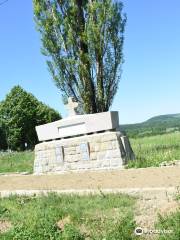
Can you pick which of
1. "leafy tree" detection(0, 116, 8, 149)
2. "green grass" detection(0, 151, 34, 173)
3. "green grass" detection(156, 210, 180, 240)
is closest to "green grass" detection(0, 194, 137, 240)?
"green grass" detection(156, 210, 180, 240)

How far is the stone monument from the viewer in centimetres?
1480

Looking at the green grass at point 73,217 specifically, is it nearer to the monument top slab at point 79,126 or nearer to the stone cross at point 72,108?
the monument top slab at point 79,126

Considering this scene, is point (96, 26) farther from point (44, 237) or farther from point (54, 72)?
point (44, 237)

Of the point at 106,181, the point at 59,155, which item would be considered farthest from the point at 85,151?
the point at 106,181

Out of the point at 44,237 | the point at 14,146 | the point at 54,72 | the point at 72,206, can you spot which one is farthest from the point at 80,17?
the point at 14,146

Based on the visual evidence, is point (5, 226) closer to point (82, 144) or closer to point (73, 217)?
point (73, 217)

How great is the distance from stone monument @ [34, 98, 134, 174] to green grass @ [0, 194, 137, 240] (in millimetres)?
4810

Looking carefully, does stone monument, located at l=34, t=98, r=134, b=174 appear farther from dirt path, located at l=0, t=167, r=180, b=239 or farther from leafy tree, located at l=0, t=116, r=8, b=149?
leafy tree, located at l=0, t=116, r=8, b=149

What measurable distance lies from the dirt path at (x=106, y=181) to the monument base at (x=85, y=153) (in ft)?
2.34

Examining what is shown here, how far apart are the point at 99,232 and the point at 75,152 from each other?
8.32 meters

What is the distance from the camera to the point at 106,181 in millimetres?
11805

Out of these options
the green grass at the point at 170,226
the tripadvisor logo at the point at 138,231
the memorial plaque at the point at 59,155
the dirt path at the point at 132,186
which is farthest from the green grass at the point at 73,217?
the memorial plaque at the point at 59,155

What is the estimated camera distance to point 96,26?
1802 cm

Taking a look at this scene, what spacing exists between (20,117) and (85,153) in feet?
121
